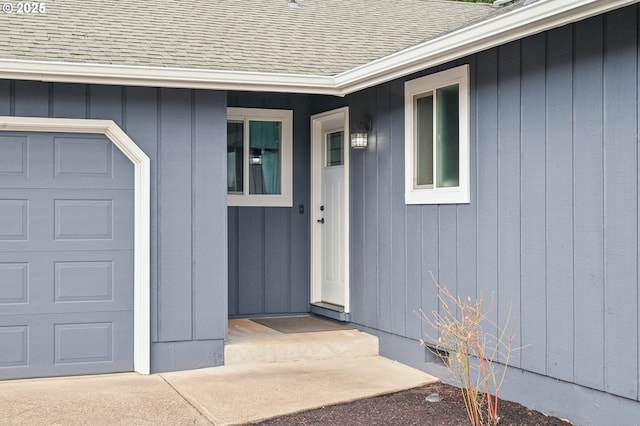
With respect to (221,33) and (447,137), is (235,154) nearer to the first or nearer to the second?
(221,33)

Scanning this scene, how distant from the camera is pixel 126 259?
7582 millimetres

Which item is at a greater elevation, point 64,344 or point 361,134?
point 361,134

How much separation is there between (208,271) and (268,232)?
2.09 metres

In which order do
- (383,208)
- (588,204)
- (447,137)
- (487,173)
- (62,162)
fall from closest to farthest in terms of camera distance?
(588,204) → (487,173) → (447,137) → (62,162) → (383,208)

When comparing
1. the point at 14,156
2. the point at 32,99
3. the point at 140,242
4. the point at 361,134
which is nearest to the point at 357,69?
the point at 361,134

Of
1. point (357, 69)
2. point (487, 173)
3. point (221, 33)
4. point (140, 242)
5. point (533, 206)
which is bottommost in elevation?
point (140, 242)

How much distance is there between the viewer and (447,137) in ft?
23.5

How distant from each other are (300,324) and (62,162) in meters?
3.26

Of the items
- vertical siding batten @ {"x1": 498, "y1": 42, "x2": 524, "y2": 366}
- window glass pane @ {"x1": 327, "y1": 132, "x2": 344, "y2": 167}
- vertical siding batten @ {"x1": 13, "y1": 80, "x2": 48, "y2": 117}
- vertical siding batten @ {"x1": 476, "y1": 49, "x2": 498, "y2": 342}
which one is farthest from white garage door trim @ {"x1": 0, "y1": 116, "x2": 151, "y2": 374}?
vertical siding batten @ {"x1": 498, "y1": 42, "x2": 524, "y2": 366}

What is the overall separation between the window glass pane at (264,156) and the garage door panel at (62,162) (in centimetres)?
244

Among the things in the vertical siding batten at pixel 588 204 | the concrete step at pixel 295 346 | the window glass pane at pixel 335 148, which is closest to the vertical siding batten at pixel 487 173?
the vertical siding batten at pixel 588 204

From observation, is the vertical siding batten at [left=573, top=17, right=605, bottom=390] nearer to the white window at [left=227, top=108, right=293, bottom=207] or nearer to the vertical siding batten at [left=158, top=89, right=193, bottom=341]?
the vertical siding batten at [left=158, top=89, right=193, bottom=341]

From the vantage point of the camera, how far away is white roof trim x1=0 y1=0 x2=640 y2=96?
17.1 feet

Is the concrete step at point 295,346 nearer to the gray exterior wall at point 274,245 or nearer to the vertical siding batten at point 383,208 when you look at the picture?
the vertical siding batten at point 383,208
